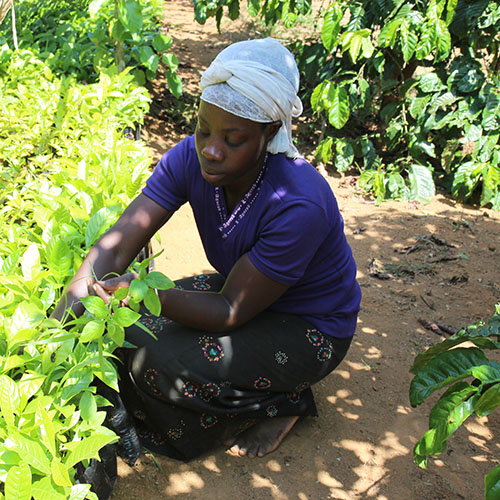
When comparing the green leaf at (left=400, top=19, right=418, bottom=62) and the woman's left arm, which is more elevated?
the green leaf at (left=400, top=19, right=418, bottom=62)

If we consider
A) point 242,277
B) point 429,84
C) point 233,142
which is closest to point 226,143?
point 233,142

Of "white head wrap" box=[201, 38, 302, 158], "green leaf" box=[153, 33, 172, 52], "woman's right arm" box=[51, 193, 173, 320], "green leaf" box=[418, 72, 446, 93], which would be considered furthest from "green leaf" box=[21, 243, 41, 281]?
"green leaf" box=[418, 72, 446, 93]

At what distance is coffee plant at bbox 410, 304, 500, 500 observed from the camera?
5.08 feet

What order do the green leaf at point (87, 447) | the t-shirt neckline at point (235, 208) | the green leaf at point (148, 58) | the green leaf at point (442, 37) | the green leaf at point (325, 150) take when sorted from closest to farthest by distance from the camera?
the green leaf at point (87, 447) → the t-shirt neckline at point (235, 208) → the green leaf at point (442, 37) → the green leaf at point (148, 58) → the green leaf at point (325, 150)

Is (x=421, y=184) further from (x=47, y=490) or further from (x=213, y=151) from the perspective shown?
(x=47, y=490)

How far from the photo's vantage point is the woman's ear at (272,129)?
81.8 inches

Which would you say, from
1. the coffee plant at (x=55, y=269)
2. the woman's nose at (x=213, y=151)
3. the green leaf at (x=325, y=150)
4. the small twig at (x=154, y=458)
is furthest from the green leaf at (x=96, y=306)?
the green leaf at (x=325, y=150)

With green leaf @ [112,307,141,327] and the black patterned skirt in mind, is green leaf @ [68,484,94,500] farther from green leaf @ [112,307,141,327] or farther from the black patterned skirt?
the black patterned skirt

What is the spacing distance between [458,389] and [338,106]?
3811mm

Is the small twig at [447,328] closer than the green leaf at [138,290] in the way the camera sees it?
No

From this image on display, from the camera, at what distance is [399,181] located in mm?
5152

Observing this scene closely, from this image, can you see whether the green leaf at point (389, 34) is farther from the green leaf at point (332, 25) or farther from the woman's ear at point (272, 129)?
the woman's ear at point (272, 129)

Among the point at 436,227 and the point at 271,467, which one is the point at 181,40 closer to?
the point at 436,227

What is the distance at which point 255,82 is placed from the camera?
6.42 ft
